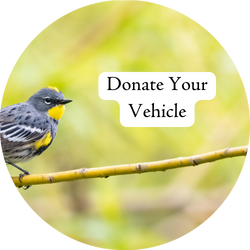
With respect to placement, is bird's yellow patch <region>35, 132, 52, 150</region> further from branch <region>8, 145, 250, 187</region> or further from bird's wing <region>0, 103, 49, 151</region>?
branch <region>8, 145, 250, 187</region>

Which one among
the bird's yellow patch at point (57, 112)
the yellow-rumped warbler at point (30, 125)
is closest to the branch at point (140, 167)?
the yellow-rumped warbler at point (30, 125)

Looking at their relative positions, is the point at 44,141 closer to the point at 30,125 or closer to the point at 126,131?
the point at 30,125

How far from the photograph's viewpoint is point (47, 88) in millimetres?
1899

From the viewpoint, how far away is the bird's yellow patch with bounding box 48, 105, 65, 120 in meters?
1.94

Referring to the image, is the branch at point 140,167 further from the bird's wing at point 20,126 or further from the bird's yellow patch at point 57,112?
the bird's yellow patch at point 57,112

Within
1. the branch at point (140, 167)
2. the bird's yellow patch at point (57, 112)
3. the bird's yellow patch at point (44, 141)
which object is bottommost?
the branch at point (140, 167)

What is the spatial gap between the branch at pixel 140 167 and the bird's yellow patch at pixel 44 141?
0.78 feet

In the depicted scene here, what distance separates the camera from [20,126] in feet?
6.14

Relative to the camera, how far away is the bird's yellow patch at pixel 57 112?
1.94 m

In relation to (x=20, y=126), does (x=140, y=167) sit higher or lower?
lower

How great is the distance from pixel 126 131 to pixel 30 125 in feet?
1.66

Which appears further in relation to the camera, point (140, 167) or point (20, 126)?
point (20, 126)

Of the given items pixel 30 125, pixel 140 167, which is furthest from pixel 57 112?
pixel 140 167

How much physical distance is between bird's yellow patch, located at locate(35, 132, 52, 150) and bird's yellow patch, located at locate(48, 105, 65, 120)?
10cm
